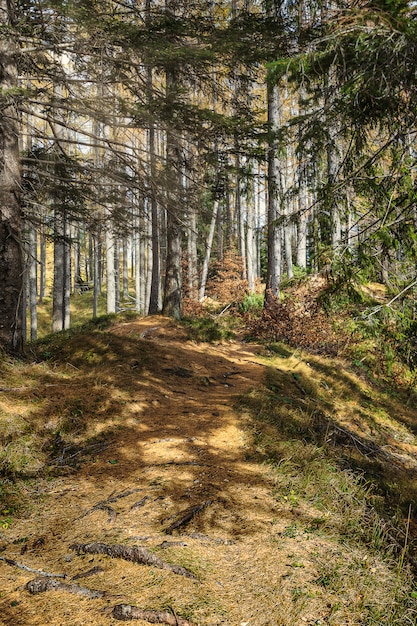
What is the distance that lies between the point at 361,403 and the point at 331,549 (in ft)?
→ 19.3

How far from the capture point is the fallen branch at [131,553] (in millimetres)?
2459

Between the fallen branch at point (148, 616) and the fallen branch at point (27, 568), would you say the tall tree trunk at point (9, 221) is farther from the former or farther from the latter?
the fallen branch at point (148, 616)

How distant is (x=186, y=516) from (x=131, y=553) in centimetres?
62

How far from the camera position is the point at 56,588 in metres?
2.27

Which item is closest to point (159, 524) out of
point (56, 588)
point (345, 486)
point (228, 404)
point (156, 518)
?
point (156, 518)

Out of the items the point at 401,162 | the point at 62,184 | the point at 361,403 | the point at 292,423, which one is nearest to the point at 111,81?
the point at 62,184

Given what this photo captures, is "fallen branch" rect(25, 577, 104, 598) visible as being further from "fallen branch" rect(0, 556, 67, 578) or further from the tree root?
the tree root

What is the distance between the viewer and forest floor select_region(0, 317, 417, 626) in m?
2.20

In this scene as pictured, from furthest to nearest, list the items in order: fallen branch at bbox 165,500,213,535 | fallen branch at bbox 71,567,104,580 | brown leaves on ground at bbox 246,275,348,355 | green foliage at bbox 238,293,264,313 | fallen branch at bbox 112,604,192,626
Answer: green foliage at bbox 238,293,264,313 → brown leaves on ground at bbox 246,275,348,355 → fallen branch at bbox 165,500,213,535 → fallen branch at bbox 71,567,104,580 → fallen branch at bbox 112,604,192,626

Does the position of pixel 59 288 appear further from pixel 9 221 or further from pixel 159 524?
pixel 159 524

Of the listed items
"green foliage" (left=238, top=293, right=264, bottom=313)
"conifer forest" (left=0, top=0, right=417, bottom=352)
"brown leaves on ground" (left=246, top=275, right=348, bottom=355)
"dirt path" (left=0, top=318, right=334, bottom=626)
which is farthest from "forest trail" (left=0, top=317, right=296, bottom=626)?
"green foliage" (left=238, top=293, right=264, bottom=313)

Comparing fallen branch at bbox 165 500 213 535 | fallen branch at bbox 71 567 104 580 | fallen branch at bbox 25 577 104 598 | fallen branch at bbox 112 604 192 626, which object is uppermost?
fallen branch at bbox 112 604 192 626

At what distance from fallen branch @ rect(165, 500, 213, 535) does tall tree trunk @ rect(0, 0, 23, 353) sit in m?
4.52

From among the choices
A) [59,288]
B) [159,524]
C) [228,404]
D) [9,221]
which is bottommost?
[159,524]
